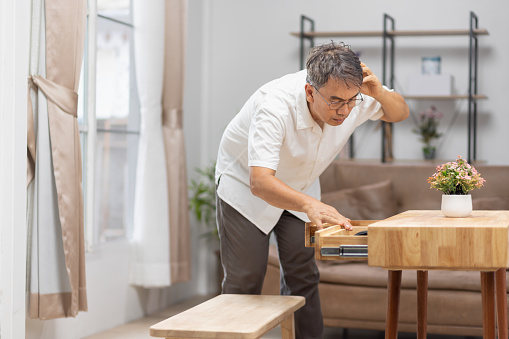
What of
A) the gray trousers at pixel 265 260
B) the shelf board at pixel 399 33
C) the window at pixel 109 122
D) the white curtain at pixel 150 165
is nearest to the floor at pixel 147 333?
the white curtain at pixel 150 165

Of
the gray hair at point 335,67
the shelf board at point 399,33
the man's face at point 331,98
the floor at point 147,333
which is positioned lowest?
the floor at point 147,333

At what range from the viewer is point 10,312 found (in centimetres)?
287

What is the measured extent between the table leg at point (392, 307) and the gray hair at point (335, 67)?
0.73 meters

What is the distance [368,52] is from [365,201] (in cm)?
134

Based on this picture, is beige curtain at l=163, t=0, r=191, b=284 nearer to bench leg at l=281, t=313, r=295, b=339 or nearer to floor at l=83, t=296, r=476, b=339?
floor at l=83, t=296, r=476, b=339

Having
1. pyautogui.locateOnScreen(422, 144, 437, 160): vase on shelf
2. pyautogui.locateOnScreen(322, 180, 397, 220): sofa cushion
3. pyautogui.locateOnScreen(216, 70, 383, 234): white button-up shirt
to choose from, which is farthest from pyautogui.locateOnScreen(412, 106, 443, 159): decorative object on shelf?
pyautogui.locateOnScreen(216, 70, 383, 234): white button-up shirt

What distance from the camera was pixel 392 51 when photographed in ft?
15.7

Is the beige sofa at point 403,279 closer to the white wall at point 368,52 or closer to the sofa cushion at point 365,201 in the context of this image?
the sofa cushion at point 365,201

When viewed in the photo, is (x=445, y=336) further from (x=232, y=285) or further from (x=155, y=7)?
(x=155, y=7)

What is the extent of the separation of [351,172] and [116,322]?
160 centimetres

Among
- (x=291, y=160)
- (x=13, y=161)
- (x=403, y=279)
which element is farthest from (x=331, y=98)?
(x=403, y=279)

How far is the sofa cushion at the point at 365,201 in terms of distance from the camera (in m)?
3.96

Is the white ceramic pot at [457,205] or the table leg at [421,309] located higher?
the white ceramic pot at [457,205]

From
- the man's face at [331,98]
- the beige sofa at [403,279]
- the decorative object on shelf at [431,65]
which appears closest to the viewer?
the man's face at [331,98]
